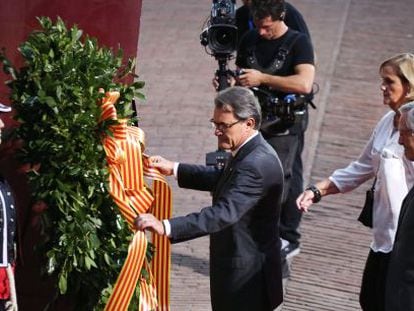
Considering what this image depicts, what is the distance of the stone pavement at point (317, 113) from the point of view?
9.20 m

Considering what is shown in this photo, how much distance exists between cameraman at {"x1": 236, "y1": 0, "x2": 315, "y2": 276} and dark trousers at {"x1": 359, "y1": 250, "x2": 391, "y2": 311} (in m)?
1.93

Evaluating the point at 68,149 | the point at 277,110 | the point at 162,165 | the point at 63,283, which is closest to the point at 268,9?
the point at 277,110

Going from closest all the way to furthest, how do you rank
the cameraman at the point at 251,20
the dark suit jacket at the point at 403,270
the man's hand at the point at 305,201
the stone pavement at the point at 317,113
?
1. the dark suit jacket at the point at 403,270
2. the man's hand at the point at 305,201
3. the cameraman at the point at 251,20
4. the stone pavement at the point at 317,113

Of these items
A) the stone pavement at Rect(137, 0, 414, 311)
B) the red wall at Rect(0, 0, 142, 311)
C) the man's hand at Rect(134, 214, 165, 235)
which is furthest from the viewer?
the stone pavement at Rect(137, 0, 414, 311)

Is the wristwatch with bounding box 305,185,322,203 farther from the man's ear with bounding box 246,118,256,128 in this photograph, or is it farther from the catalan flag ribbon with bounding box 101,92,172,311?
the catalan flag ribbon with bounding box 101,92,172,311

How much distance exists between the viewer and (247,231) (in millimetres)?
6414

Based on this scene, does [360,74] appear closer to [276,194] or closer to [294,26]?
[294,26]

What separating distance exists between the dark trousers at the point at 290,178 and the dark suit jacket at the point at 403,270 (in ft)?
9.18

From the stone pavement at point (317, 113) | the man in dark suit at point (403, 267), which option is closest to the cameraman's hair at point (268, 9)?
the stone pavement at point (317, 113)

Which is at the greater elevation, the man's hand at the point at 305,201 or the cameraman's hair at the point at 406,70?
the cameraman's hair at the point at 406,70

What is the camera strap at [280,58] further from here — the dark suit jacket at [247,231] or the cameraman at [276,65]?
the dark suit jacket at [247,231]

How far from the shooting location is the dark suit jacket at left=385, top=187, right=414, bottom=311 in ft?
18.5

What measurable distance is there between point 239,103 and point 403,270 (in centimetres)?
133

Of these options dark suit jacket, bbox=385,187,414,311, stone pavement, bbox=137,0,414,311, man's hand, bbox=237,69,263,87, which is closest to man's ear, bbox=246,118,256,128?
Result: dark suit jacket, bbox=385,187,414,311
